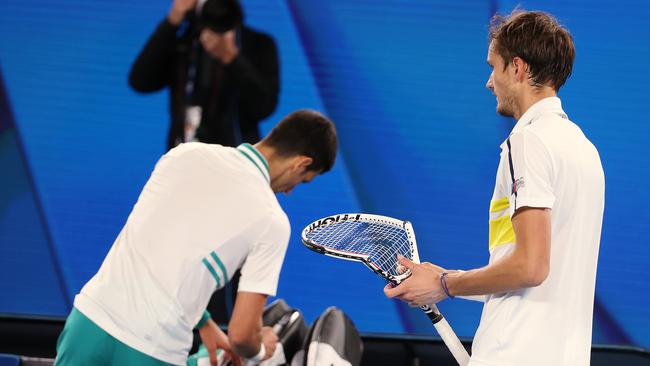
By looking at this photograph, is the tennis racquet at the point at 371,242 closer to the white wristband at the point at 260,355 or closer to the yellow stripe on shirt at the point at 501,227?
the yellow stripe on shirt at the point at 501,227

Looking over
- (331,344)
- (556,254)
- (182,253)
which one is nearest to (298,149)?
(182,253)

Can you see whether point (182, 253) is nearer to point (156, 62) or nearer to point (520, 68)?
point (520, 68)

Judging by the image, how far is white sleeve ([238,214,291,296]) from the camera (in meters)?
2.74

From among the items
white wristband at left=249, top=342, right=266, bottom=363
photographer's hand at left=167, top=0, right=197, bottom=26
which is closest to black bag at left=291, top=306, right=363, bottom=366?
white wristband at left=249, top=342, right=266, bottom=363

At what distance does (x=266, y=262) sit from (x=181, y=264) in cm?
26

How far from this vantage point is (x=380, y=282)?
4742 mm

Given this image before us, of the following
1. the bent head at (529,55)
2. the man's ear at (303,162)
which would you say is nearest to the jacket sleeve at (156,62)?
the man's ear at (303,162)

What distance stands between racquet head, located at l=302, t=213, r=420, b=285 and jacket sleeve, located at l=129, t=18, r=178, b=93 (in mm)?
2163

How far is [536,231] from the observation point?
2107 millimetres

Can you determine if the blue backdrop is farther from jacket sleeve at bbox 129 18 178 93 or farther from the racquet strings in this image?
the racquet strings

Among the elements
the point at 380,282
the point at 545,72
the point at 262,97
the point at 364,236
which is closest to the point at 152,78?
the point at 262,97

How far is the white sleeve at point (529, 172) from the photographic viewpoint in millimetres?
2125

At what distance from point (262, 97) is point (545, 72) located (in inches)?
103

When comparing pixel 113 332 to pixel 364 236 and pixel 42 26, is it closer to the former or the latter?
pixel 364 236
